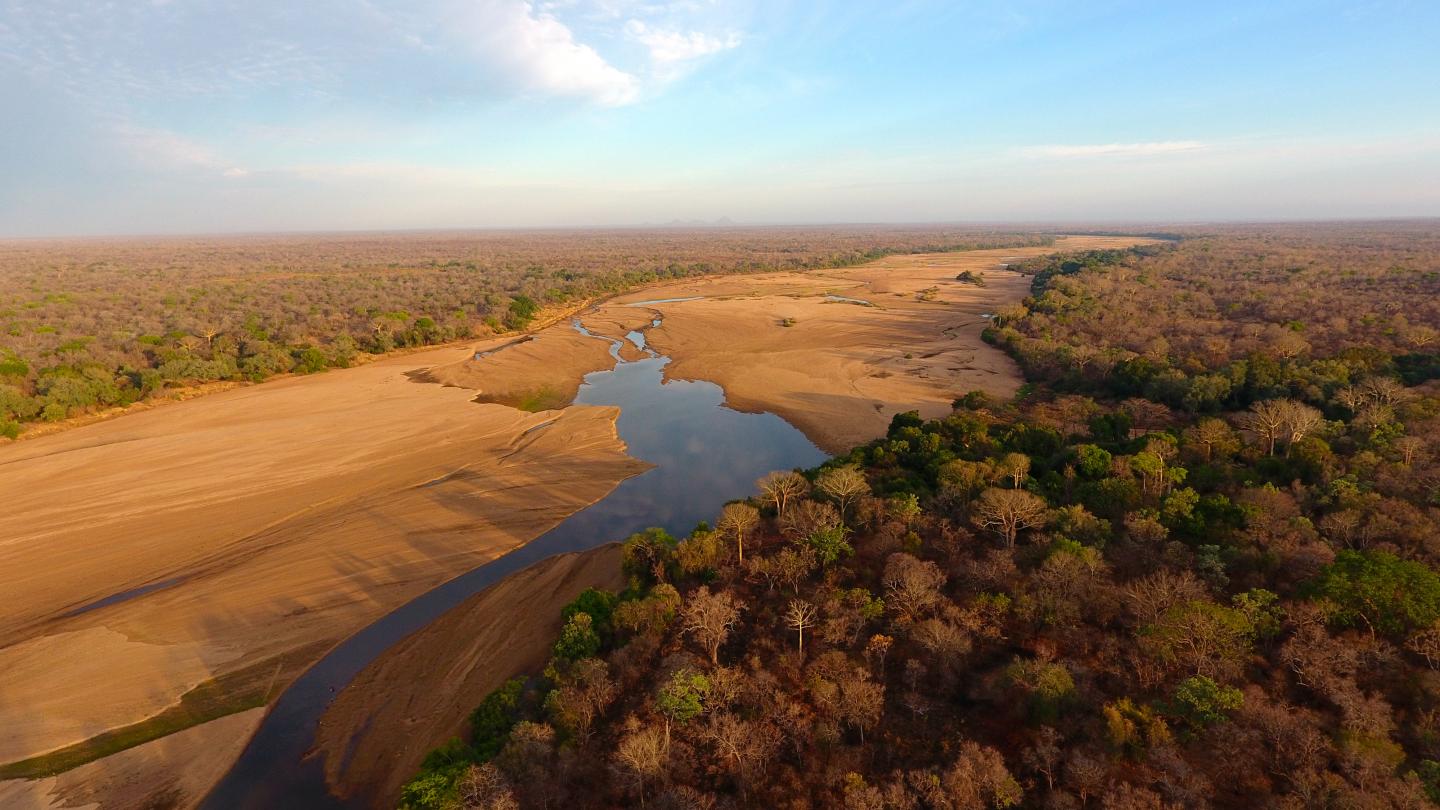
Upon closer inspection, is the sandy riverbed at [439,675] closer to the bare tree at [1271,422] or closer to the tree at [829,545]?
the tree at [829,545]

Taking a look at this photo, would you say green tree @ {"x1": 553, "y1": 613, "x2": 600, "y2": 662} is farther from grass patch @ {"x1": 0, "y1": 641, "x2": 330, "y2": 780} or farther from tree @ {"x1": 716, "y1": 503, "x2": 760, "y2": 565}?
grass patch @ {"x1": 0, "y1": 641, "x2": 330, "y2": 780}

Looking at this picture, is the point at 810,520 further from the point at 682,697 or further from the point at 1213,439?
the point at 1213,439

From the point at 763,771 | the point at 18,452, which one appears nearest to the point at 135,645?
the point at 763,771

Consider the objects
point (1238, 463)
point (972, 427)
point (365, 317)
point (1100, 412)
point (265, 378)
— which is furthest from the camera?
point (365, 317)

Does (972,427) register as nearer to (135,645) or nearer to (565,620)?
(565,620)

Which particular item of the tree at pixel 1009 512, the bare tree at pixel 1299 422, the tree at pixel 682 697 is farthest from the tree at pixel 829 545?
the bare tree at pixel 1299 422

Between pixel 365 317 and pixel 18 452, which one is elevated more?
pixel 365 317

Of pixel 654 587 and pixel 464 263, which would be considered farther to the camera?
pixel 464 263

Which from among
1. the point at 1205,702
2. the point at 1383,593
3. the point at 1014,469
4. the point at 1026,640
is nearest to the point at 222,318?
the point at 1014,469
